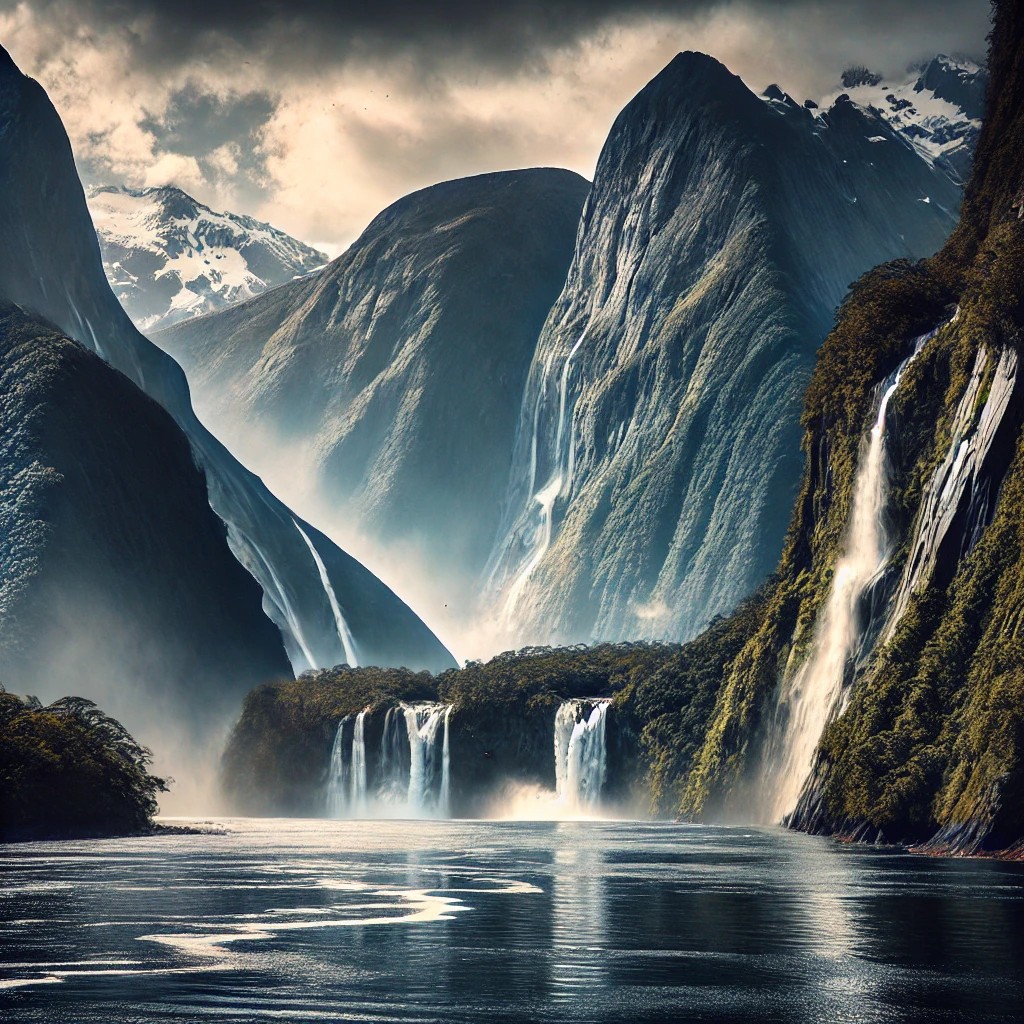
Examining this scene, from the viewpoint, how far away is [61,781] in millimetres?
86812

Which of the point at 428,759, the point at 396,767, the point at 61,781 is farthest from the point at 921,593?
the point at 396,767

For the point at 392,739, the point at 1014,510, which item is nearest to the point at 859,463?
the point at 1014,510

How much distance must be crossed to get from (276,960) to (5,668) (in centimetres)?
10963

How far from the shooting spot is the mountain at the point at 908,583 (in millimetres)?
70875

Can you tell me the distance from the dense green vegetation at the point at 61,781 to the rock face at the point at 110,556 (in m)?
49.5

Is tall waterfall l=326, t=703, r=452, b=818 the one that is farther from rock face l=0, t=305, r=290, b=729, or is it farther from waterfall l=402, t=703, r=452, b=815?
rock face l=0, t=305, r=290, b=729

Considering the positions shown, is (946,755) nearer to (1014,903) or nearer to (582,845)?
(582,845)

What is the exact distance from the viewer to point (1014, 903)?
144ft

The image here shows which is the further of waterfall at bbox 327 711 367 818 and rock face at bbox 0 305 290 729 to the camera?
waterfall at bbox 327 711 367 818

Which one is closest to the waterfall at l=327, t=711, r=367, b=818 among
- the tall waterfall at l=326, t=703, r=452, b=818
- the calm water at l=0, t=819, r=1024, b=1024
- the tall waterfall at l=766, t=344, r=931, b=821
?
the tall waterfall at l=326, t=703, r=452, b=818

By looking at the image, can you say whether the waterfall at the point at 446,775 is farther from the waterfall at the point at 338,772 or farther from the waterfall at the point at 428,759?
the waterfall at the point at 338,772

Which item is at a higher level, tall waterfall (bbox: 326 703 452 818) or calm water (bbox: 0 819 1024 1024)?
tall waterfall (bbox: 326 703 452 818)

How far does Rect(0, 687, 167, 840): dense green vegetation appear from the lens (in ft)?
275

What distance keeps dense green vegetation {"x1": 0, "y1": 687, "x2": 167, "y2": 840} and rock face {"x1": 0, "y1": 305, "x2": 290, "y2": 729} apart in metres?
49.5
